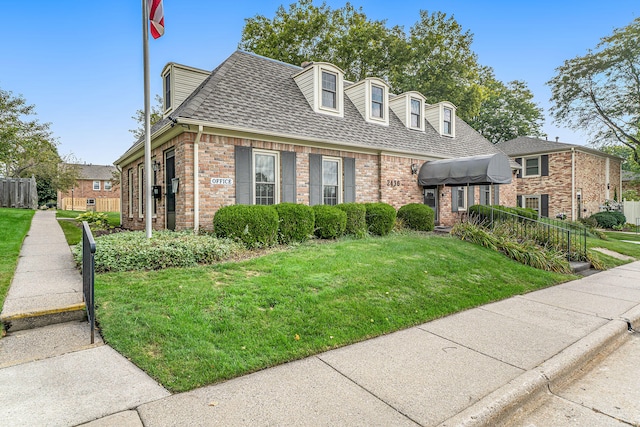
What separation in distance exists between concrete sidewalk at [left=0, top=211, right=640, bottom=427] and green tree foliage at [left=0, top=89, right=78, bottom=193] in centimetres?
1820

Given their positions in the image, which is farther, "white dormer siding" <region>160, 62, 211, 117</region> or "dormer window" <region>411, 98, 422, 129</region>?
"dormer window" <region>411, 98, 422, 129</region>

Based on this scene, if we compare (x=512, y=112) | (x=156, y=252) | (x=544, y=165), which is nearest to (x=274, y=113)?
(x=156, y=252)

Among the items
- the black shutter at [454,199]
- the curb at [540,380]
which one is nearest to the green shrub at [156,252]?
the curb at [540,380]

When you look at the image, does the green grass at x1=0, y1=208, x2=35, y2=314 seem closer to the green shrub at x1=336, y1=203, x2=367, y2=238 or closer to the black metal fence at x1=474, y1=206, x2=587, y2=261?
the green shrub at x1=336, y1=203, x2=367, y2=238

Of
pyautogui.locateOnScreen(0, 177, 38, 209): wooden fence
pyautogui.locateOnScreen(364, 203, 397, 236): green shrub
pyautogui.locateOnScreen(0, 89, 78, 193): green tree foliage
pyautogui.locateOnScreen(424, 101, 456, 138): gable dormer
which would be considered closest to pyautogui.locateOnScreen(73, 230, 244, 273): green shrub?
pyautogui.locateOnScreen(364, 203, 397, 236): green shrub

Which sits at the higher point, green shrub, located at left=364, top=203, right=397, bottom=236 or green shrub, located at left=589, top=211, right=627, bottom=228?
green shrub, located at left=364, top=203, right=397, bottom=236

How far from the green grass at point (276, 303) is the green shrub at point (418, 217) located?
4516 mm

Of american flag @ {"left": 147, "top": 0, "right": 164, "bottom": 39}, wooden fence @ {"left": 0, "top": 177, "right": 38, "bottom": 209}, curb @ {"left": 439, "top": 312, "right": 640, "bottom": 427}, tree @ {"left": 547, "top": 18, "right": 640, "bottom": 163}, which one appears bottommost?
curb @ {"left": 439, "top": 312, "right": 640, "bottom": 427}

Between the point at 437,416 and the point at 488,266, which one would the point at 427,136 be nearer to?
the point at 488,266

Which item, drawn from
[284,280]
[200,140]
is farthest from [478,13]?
[284,280]

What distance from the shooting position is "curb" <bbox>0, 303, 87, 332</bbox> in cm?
372

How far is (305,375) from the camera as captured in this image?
116 inches

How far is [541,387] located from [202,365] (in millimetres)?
2957

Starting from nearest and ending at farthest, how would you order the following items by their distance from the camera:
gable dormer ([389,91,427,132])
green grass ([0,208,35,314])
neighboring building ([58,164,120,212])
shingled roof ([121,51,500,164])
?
green grass ([0,208,35,314]), shingled roof ([121,51,500,164]), gable dormer ([389,91,427,132]), neighboring building ([58,164,120,212])
